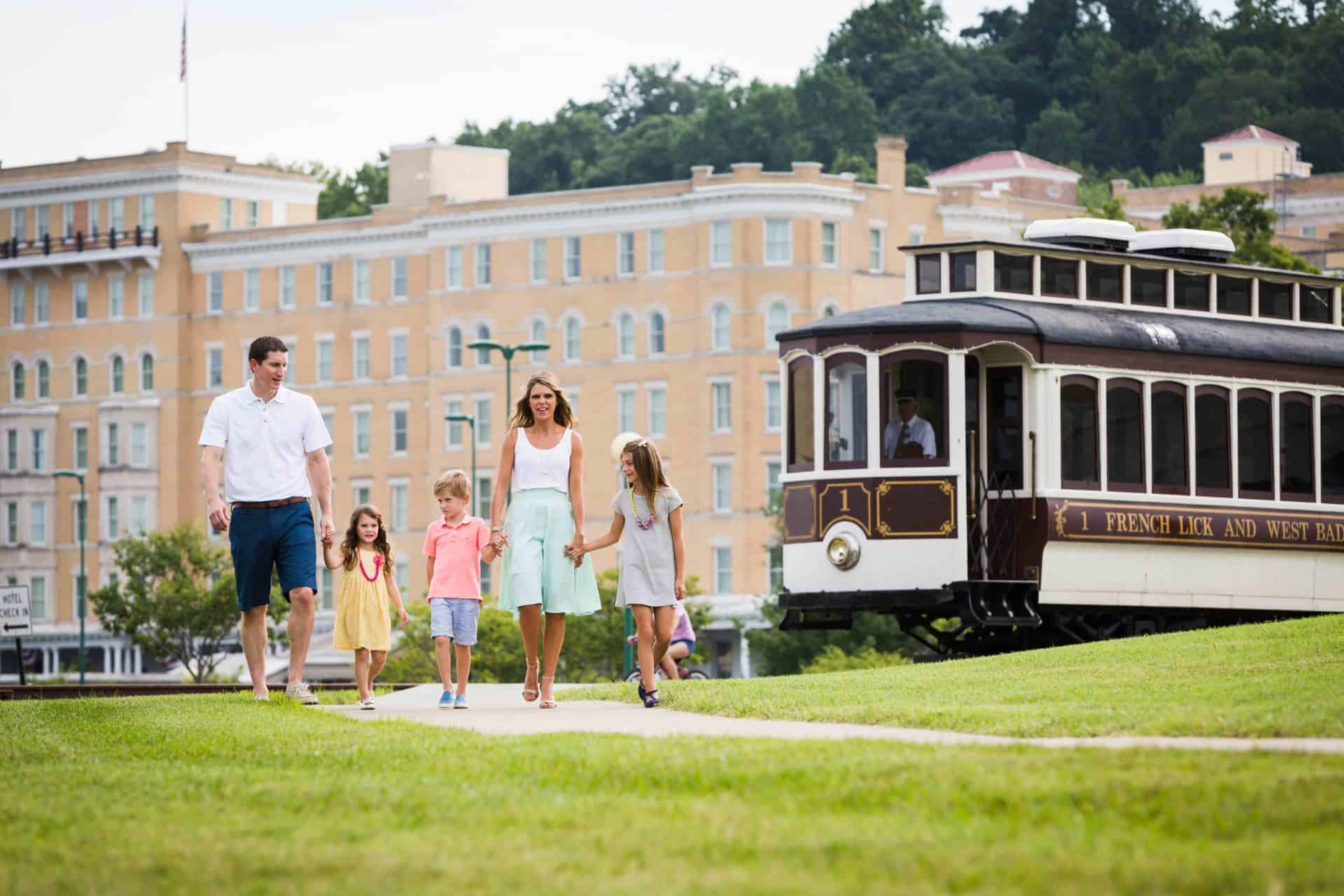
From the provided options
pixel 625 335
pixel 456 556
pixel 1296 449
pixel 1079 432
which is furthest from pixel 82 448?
pixel 456 556

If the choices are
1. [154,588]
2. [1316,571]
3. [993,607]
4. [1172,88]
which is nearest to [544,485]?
[993,607]

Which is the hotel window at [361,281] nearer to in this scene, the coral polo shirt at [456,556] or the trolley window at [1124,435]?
the trolley window at [1124,435]

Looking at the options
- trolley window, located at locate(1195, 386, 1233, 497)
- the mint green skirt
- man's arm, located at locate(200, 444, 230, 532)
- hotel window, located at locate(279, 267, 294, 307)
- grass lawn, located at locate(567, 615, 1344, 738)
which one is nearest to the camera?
grass lawn, located at locate(567, 615, 1344, 738)

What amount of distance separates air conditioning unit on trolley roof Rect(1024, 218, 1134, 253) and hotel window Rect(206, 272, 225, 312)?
263ft

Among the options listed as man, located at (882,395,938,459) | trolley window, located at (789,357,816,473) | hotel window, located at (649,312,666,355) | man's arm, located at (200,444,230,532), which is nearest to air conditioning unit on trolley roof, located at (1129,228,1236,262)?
trolley window, located at (789,357,816,473)

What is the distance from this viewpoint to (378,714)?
16.2 m

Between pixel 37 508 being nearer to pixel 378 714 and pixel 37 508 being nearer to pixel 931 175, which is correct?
pixel 931 175

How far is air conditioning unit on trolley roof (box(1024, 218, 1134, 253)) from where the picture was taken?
29.4 m

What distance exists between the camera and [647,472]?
1625cm

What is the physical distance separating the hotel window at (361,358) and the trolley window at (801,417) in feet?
256

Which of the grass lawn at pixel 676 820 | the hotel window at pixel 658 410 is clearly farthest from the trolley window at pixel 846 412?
the hotel window at pixel 658 410

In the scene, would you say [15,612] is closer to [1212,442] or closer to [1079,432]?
[1079,432]

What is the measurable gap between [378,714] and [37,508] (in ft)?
318

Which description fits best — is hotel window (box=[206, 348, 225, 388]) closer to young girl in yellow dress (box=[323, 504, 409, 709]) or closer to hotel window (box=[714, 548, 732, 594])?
hotel window (box=[714, 548, 732, 594])
